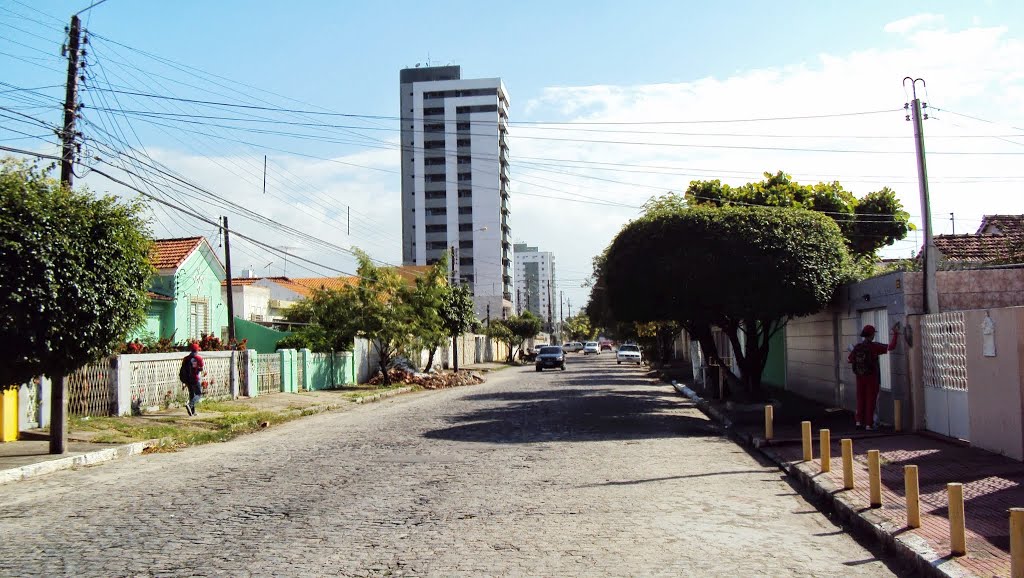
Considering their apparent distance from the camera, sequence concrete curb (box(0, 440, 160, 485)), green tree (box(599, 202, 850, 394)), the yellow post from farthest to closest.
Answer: green tree (box(599, 202, 850, 394)) < the yellow post < concrete curb (box(0, 440, 160, 485))

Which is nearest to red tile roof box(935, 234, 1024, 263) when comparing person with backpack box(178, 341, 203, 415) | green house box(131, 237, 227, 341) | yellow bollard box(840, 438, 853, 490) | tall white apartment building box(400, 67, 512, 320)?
yellow bollard box(840, 438, 853, 490)

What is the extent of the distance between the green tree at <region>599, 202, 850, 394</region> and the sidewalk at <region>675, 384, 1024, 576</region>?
139 inches

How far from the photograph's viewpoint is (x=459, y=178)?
330 feet

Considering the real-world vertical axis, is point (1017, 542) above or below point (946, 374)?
below

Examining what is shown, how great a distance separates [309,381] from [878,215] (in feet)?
75.9

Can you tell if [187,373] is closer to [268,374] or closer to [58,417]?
[58,417]

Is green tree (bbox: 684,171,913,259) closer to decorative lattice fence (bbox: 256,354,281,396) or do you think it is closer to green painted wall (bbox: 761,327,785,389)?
green painted wall (bbox: 761,327,785,389)

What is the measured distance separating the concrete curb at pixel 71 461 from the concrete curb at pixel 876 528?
10.3m

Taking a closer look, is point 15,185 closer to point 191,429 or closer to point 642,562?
point 191,429

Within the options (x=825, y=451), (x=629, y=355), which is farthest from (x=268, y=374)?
(x=629, y=355)

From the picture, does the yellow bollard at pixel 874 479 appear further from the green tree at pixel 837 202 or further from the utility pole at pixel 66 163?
the green tree at pixel 837 202

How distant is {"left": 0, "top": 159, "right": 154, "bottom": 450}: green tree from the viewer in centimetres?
1199

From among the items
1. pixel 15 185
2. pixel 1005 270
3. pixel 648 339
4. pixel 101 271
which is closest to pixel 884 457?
pixel 1005 270

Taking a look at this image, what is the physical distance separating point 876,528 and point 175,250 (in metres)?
26.8
